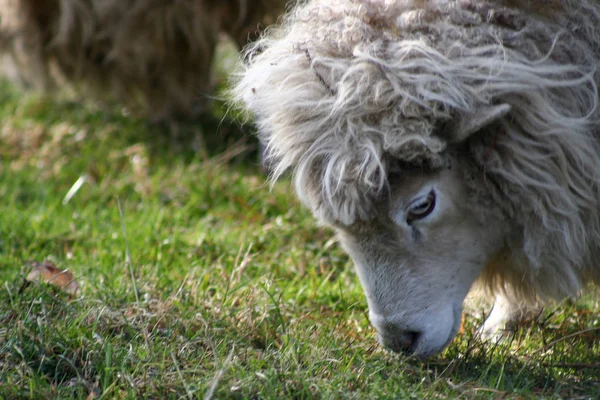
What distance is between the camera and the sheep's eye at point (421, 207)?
2.95 m

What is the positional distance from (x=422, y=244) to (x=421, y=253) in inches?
1.3

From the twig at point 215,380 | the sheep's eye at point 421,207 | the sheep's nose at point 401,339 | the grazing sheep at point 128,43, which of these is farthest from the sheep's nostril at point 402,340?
the grazing sheep at point 128,43

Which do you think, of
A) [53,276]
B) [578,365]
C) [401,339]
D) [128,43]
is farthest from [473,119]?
[128,43]

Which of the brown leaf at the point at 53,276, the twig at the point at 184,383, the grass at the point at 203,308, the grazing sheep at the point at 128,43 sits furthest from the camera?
the grazing sheep at the point at 128,43

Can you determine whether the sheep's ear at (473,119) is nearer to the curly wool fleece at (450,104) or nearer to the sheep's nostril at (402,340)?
the curly wool fleece at (450,104)

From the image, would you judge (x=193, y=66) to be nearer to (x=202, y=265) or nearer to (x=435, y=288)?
(x=202, y=265)

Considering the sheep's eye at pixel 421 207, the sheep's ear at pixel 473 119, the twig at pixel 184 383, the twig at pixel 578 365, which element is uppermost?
Result: the sheep's ear at pixel 473 119

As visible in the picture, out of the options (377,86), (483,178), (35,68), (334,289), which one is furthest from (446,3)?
(35,68)

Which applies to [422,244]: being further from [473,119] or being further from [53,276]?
[53,276]

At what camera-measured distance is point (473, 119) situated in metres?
2.86

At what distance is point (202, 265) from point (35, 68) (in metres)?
2.58

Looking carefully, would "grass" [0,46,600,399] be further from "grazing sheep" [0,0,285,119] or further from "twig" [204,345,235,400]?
"grazing sheep" [0,0,285,119]

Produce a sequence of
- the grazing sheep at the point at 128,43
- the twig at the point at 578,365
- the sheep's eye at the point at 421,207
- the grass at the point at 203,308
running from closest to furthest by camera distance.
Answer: the grass at the point at 203,308, the sheep's eye at the point at 421,207, the twig at the point at 578,365, the grazing sheep at the point at 128,43

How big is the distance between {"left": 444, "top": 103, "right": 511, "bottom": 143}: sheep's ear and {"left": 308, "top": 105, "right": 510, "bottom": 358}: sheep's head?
43 millimetres
